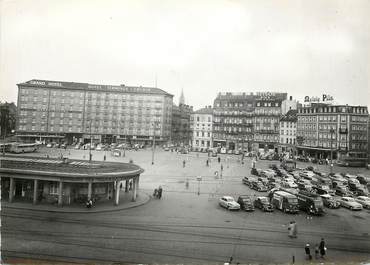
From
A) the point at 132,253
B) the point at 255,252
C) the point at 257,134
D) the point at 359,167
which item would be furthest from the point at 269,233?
the point at 257,134

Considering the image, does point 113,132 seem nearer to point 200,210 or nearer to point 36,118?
point 36,118

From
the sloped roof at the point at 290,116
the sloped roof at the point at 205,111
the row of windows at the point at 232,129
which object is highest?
the sloped roof at the point at 205,111

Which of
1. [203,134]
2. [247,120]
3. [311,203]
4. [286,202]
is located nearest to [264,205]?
[286,202]

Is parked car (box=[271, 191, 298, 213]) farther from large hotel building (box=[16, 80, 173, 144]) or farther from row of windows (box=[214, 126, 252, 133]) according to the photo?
row of windows (box=[214, 126, 252, 133])

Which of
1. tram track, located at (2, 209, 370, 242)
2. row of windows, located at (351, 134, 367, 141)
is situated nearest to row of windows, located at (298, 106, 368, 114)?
row of windows, located at (351, 134, 367, 141)

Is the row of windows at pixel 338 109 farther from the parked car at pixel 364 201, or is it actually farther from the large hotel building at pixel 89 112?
the parked car at pixel 364 201

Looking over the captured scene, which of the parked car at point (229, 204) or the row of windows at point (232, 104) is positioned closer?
the parked car at point (229, 204)

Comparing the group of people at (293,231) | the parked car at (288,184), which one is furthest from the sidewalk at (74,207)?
the parked car at (288,184)
